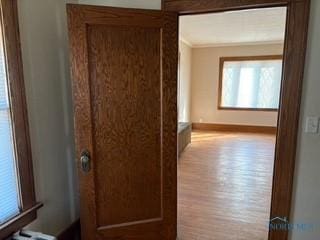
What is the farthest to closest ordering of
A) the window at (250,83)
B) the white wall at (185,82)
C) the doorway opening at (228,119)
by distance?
the window at (250,83), the white wall at (185,82), the doorway opening at (228,119)

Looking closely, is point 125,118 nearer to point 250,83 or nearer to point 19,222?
point 19,222

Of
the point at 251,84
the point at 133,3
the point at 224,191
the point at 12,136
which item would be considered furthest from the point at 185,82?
the point at 12,136

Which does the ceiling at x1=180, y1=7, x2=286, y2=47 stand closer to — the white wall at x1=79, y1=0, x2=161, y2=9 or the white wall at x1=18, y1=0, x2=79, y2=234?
the white wall at x1=79, y1=0, x2=161, y2=9

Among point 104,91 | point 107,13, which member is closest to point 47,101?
point 104,91

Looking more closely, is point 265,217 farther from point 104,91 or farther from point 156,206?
point 104,91

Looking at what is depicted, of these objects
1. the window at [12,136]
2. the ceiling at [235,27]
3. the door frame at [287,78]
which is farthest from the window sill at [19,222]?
the ceiling at [235,27]

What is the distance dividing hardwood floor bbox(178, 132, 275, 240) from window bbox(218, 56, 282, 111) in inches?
59.2

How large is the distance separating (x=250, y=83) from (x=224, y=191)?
4091mm

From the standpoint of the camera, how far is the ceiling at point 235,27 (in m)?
3.65

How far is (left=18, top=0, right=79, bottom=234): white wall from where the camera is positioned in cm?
175

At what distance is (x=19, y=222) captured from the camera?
1.69 metres

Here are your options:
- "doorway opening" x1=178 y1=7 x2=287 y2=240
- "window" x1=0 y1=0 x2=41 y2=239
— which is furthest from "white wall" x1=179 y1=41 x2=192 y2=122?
"window" x1=0 y1=0 x2=41 y2=239

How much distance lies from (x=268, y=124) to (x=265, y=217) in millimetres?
4363

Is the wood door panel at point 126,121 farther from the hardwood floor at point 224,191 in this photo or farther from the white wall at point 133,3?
the hardwood floor at point 224,191
